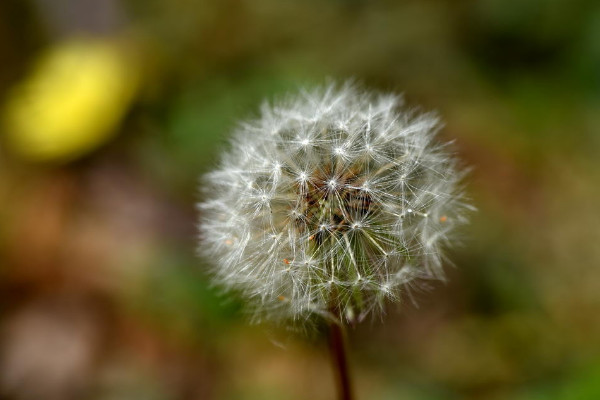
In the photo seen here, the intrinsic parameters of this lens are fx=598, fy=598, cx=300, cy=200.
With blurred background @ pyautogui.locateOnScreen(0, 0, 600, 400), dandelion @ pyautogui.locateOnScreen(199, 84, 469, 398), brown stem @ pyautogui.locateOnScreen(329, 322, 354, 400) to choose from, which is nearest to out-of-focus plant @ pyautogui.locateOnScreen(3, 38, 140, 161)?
blurred background @ pyautogui.locateOnScreen(0, 0, 600, 400)

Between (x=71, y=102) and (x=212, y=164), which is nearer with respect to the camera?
(x=212, y=164)

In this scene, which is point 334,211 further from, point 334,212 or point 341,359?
point 341,359

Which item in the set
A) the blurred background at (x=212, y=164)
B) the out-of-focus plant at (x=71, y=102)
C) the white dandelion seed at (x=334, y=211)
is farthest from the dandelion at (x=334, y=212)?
the out-of-focus plant at (x=71, y=102)

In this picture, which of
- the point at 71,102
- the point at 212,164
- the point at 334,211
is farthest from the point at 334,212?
the point at 71,102

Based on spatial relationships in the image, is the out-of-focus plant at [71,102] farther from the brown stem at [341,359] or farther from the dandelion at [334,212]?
the brown stem at [341,359]

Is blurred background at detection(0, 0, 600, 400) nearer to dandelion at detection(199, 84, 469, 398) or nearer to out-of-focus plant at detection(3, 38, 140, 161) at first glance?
out-of-focus plant at detection(3, 38, 140, 161)

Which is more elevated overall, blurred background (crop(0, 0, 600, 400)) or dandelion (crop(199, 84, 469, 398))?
blurred background (crop(0, 0, 600, 400))

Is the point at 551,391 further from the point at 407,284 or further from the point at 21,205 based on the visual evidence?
the point at 21,205
